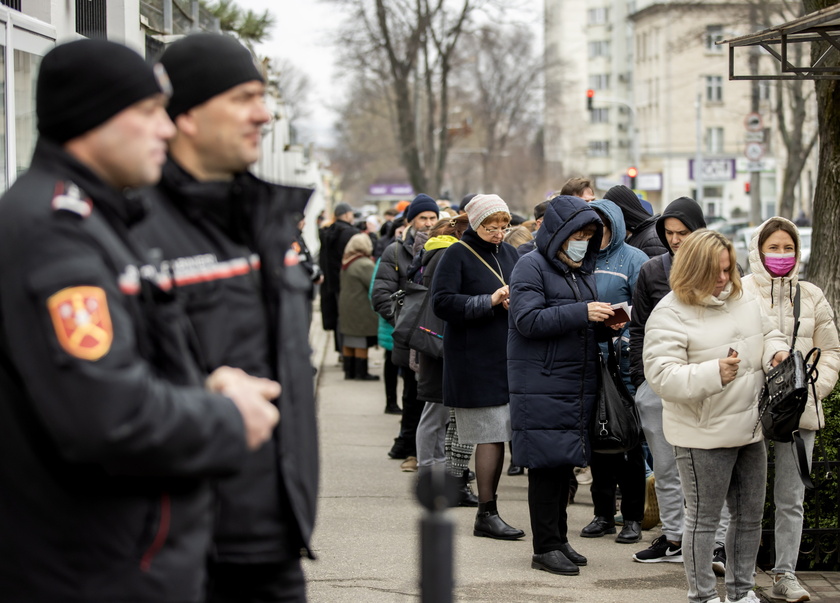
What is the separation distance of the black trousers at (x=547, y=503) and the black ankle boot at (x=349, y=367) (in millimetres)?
8610

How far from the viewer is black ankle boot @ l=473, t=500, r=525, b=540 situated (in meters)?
6.99

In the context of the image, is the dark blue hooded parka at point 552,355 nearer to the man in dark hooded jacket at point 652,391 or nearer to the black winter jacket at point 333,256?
the man in dark hooded jacket at point 652,391

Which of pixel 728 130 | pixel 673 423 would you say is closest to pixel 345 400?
pixel 673 423

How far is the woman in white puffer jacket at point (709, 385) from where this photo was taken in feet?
16.9

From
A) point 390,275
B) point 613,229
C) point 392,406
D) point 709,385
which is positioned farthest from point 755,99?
point 709,385

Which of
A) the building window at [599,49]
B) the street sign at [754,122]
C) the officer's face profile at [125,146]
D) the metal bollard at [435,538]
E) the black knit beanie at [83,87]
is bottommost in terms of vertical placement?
the metal bollard at [435,538]

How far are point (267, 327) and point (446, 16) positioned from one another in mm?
33428

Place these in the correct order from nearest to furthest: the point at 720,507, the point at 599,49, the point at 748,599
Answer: the point at 720,507 → the point at 748,599 → the point at 599,49

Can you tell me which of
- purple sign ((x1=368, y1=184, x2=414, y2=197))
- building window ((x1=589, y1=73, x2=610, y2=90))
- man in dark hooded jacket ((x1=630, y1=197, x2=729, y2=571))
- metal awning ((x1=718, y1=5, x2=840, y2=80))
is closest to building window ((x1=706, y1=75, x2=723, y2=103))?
building window ((x1=589, y1=73, x2=610, y2=90))

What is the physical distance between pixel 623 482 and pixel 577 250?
5.60 feet

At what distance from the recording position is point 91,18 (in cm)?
787

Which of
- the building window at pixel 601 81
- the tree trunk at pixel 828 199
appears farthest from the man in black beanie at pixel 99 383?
the building window at pixel 601 81

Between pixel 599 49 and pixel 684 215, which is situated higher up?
pixel 599 49

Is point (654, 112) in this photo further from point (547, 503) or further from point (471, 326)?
point (547, 503)
